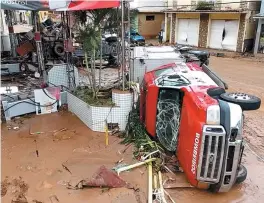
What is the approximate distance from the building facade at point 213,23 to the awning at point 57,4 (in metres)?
15.4

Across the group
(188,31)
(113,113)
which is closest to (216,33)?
(188,31)

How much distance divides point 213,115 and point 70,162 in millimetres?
2961

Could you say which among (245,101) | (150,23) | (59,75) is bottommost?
(59,75)

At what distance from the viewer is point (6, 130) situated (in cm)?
709

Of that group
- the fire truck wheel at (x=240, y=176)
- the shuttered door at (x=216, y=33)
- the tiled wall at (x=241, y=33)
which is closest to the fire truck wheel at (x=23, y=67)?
the fire truck wheel at (x=240, y=176)

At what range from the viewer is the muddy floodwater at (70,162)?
4719 millimetres

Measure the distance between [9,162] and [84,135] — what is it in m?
1.77

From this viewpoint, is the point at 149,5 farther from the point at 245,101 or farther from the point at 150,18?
the point at 245,101

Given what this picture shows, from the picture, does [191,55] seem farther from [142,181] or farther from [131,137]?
[142,181]

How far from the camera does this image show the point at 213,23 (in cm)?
2177

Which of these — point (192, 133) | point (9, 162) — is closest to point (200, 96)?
point (192, 133)

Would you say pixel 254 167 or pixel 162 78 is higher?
pixel 162 78

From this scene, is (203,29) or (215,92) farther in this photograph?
(203,29)

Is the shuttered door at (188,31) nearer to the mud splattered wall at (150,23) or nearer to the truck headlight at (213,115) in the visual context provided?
the mud splattered wall at (150,23)
